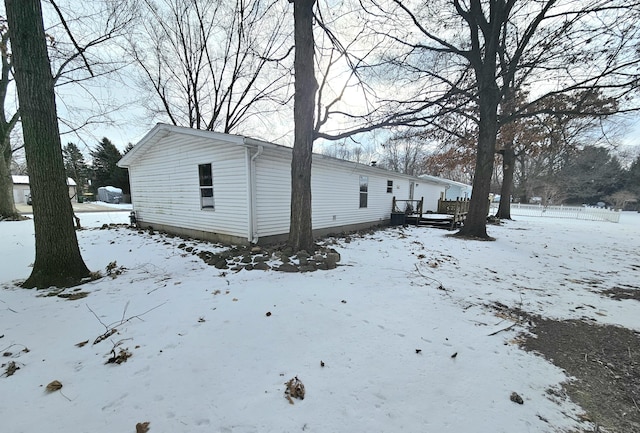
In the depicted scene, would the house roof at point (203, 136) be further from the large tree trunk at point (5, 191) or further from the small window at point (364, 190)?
the large tree trunk at point (5, 191)

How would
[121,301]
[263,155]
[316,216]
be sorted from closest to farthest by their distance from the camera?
[121,301], [263,155], [316,216]

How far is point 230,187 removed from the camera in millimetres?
7359

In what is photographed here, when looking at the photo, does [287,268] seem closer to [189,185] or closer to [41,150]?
[41,150]

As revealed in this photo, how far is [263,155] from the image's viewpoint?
23.5ft

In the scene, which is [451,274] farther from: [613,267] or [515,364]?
[613,267]

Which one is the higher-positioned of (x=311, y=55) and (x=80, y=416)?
(x=311, y=55)

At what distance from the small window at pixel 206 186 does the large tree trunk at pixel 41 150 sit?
12.7 feet

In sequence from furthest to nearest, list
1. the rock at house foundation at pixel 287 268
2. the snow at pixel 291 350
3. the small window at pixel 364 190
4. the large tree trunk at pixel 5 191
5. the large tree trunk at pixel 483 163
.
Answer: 1. the large tree trunk at pixel 5 191
2. the small window at pixel 364 190
3. the large tree trunk at pixel 483 163
4. the rock at house foundation at pixel 287 268
5. the snow at pixel 291 350

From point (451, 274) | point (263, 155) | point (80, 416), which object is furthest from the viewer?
point (263, 155)

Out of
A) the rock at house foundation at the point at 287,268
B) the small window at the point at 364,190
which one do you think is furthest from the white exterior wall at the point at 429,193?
the rock at house foundation at the point at 287,268

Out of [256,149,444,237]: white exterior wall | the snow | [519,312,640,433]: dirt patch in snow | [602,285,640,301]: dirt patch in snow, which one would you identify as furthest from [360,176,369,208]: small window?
[519,312,640,433]: dirt patch in snow

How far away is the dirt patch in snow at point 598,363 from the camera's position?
1782mm

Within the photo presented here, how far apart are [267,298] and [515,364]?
9.61 ft

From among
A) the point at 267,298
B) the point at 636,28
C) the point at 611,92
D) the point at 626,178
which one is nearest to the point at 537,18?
the point at 636,28
